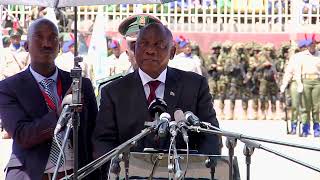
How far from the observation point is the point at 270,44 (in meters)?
28.0

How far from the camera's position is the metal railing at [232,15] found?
95.0 ft

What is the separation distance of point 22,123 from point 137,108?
65 centimetres

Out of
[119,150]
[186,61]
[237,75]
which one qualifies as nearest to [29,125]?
[119,150]

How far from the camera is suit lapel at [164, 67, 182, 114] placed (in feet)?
16.8

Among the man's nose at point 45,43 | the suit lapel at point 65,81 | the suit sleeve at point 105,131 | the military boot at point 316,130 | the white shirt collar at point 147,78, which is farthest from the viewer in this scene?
the military boot at point 316,130

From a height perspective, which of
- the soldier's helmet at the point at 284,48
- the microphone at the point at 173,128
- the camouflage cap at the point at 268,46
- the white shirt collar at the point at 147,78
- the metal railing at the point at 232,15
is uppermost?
the white shirt collar at the point at 147,78

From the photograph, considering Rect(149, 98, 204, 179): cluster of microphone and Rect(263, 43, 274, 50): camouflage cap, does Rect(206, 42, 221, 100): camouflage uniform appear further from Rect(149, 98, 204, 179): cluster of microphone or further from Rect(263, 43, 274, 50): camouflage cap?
Rect(149, 98, 204, 179): cluster of microphone

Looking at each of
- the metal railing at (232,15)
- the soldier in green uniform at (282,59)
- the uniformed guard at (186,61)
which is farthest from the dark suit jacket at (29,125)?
the metal railing at (232,15)

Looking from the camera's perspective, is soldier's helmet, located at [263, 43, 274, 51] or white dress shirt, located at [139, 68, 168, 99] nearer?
white dress shirt, located at [139, 68, 168, 99]

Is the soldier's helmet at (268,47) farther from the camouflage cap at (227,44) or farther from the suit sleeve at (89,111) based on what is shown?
the suit sleeve at (89,111)

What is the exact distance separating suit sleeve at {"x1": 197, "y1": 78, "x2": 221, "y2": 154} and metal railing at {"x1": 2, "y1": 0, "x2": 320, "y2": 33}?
23507 millimetres

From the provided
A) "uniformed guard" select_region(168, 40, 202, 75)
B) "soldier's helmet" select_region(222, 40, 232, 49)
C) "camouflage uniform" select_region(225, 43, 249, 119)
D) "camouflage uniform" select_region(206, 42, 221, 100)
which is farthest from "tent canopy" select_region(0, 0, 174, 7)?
"soldier's helmet" select_region(222, 40, 232, 49)

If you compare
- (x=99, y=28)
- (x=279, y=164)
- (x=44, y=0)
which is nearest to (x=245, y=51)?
(x=99, y=28)

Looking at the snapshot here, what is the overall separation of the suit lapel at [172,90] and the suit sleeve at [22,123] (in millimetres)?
624
